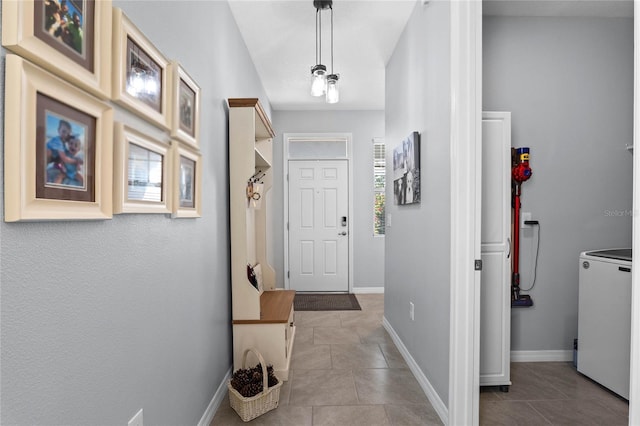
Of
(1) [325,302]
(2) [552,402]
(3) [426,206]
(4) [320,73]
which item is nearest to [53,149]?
(3) [426,206]

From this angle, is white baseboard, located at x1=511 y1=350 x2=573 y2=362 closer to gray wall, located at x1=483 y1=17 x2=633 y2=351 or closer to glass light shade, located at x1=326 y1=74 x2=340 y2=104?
gray wall, located at x1=483 y1=17 x2=633 y2=351

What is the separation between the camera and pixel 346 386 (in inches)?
99.3

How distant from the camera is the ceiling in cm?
271

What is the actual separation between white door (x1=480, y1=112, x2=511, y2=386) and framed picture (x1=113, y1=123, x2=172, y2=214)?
5.96 feet

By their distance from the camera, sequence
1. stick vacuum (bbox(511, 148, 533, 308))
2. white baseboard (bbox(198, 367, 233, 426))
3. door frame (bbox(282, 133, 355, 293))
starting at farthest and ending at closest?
door frame (bbox(282, 133, 355, 293)), stick vacuum (bbox(511, 148, 533, 308)), white baseboard (bbox(198, 367, 233, 426))

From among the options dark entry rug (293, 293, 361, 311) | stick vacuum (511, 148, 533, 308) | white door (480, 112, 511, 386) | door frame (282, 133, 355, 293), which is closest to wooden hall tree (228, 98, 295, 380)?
white door (480, 112, 511, 386)

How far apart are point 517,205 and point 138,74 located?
2.68 m

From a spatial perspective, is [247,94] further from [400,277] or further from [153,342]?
[153,342]

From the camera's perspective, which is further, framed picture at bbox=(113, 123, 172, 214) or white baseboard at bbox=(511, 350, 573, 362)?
white baseboard at bbox=(511, 350, 573, 362)

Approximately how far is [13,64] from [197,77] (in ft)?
4.12

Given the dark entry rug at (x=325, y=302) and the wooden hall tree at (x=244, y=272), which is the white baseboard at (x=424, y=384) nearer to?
the wooden hall tree at (x=244, y=272)

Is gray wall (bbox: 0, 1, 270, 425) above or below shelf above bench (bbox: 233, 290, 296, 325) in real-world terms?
above

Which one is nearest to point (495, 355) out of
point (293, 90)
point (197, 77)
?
point (197, 77)

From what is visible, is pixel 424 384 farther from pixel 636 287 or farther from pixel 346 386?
pixel 636 287
